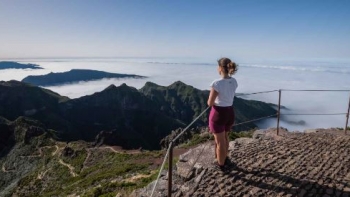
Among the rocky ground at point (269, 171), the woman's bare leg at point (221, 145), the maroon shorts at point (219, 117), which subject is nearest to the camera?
the rocky ground at point (269, 171)

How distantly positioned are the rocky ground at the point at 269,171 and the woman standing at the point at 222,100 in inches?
28.1

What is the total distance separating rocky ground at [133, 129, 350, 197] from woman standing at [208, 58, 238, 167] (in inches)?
28.1

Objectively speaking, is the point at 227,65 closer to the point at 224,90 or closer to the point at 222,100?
the point at 224,90

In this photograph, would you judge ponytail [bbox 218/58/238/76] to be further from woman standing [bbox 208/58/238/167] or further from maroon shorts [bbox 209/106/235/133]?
maroon shorts [bbox 209/106/235/133]

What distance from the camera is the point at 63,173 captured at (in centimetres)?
5034

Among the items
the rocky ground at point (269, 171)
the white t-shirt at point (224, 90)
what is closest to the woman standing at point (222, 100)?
the white t-shirt at point (224, 90)

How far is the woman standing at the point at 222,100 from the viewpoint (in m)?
5.54

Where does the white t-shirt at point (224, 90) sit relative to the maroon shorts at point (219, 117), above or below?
above

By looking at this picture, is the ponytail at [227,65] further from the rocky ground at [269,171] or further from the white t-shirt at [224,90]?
the rocky ground at [269,171]

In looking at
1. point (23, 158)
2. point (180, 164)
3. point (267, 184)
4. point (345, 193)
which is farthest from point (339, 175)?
point (23, 158)

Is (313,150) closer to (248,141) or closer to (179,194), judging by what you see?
(248,141)

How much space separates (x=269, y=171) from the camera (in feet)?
20.6

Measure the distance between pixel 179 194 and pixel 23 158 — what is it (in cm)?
7648

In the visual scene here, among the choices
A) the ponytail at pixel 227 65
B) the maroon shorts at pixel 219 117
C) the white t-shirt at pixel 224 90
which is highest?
the ponytail at pixel 227 65
